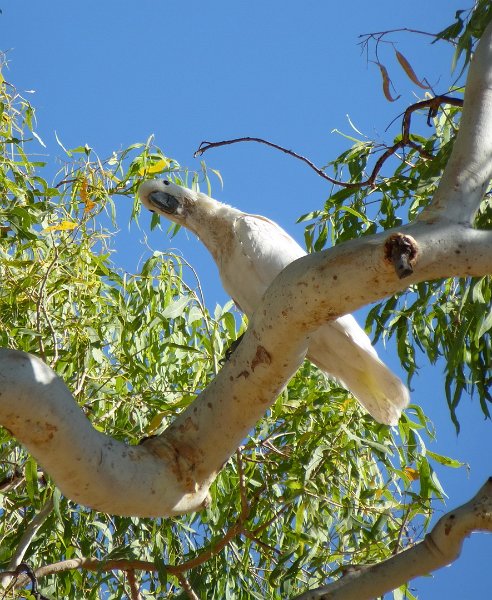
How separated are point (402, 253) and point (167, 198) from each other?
5.01 ft

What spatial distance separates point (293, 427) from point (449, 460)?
0.37 m

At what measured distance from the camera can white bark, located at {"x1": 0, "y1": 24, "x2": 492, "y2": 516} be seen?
1.28 m

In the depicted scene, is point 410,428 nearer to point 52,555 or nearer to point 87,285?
point 87,285

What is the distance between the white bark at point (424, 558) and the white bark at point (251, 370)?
0.92ft

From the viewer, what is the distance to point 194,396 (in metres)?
2.16

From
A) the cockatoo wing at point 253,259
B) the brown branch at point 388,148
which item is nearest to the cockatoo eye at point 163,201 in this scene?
the cockatoo wing at point 253,259

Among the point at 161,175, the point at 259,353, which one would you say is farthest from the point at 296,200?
the point at 259,353

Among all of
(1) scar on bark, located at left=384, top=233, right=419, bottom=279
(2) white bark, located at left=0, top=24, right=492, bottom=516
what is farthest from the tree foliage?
(1) scar on bark, located at left=384, top=233, right=419, bottom=279

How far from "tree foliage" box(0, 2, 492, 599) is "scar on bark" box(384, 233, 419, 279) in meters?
0.68

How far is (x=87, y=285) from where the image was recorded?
2172mm

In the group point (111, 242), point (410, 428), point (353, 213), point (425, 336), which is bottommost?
point (410, 428)

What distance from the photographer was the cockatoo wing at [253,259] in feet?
8.02

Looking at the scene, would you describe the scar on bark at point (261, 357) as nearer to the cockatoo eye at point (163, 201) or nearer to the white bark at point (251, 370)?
the white bark at point (251, 370)

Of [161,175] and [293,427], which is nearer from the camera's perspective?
[293,427]
